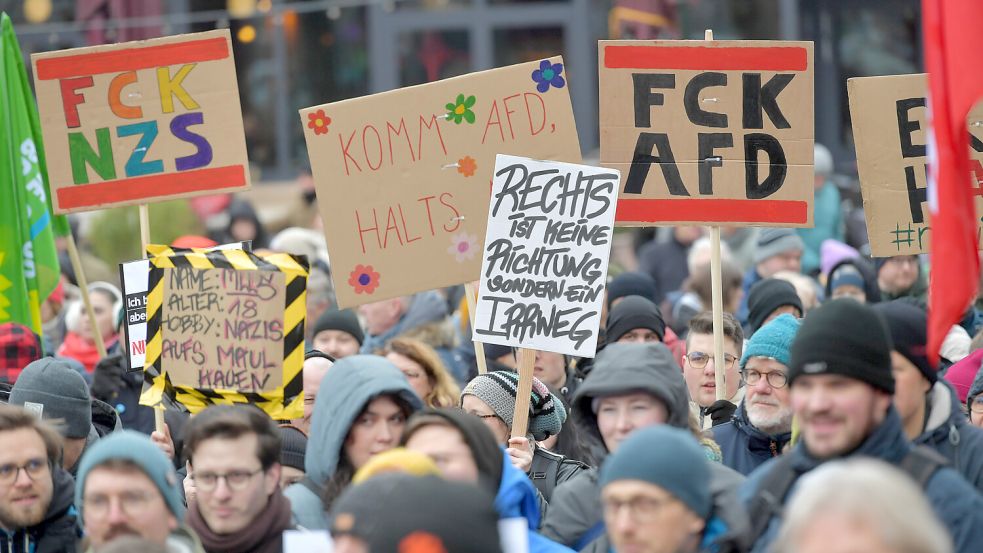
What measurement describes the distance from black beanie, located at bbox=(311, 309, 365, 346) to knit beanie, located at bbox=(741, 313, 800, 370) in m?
2.99

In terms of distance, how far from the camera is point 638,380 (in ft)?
16.0

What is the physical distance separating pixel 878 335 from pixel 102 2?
15.4m

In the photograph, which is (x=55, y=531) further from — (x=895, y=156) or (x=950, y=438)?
(x=895, y=156)

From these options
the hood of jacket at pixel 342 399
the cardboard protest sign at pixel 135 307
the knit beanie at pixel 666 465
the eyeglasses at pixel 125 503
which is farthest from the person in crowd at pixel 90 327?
the knit beanie at pixel 666 465

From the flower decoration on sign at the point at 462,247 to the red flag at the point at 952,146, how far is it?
8.07ft

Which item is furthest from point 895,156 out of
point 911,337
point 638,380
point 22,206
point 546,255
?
point 22,206

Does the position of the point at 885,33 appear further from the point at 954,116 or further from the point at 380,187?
the point at 954,116

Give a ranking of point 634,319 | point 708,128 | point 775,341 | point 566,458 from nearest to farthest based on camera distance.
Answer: point 775,341
point 566,458
point 708,128
point 634,319

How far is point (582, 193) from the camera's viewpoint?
6445mm

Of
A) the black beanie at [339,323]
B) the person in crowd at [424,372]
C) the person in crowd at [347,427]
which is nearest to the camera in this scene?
the person in crowd at [347,427]

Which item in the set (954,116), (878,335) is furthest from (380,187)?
(878,335)

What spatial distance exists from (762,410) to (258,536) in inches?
87.3

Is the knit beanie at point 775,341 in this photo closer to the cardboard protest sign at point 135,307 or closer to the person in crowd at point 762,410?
the person in crowd at point 762,410

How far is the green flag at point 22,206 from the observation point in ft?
27.3
